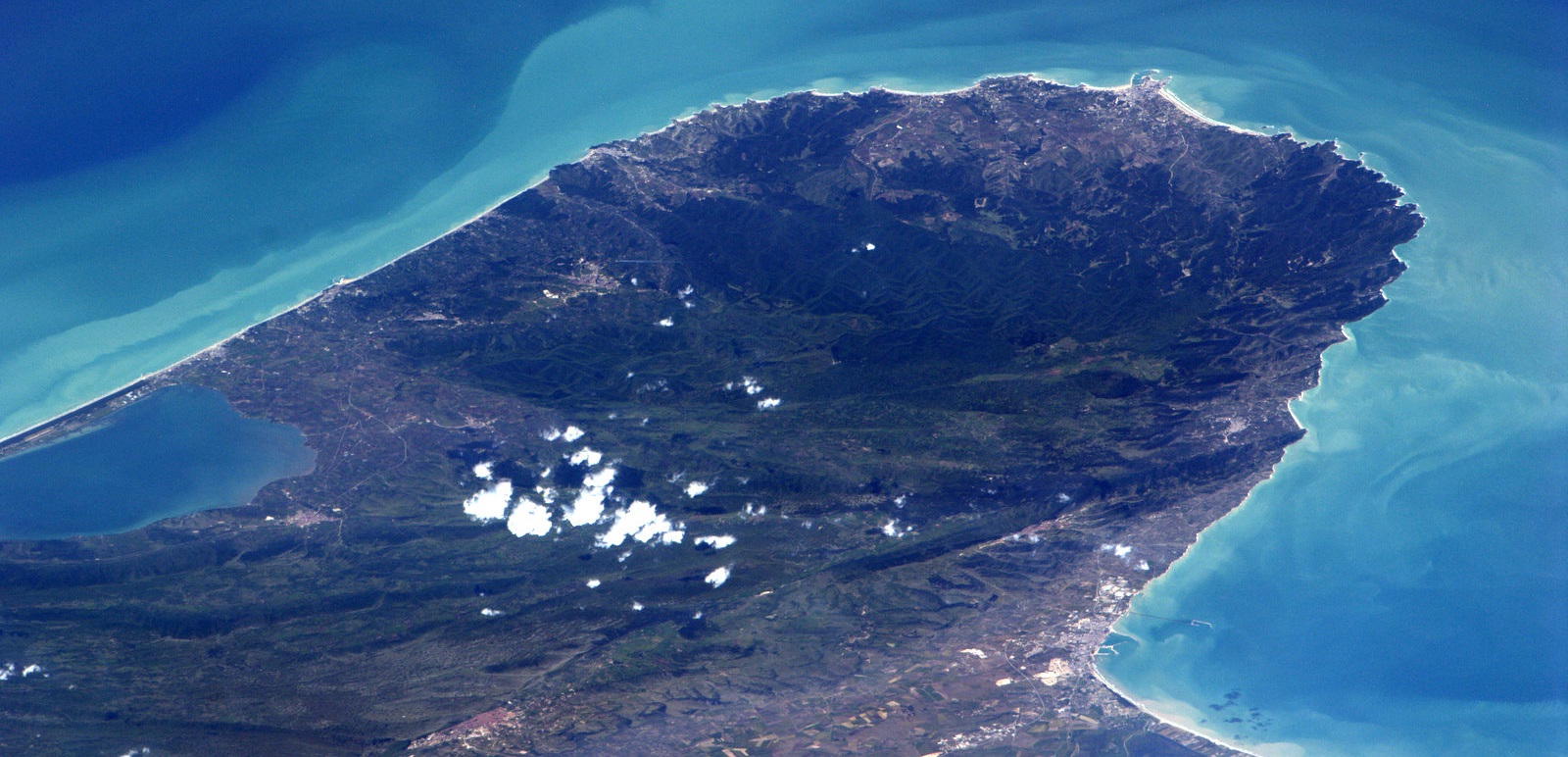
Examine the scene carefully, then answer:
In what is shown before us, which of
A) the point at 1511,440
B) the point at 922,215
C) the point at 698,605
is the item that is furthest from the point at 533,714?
the point at 1511,440

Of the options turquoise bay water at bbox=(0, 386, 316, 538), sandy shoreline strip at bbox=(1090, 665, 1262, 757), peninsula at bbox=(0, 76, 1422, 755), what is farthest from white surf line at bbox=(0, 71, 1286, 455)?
sandy shoreline strip at bbox=(1090, 665, 1262, 757)

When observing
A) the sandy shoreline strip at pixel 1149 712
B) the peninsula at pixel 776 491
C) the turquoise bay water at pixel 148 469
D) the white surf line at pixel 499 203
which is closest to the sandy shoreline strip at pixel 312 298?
the white surf line at pixel 499 203

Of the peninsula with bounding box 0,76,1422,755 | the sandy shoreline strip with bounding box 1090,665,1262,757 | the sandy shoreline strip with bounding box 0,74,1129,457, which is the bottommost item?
the sandy shoreline strip with bounding box 1090,665,1262,757

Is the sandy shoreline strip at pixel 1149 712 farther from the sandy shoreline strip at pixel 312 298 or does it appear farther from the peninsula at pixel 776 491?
the sandy shoreline strip at pixel 312 298

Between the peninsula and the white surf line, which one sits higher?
the white surf line

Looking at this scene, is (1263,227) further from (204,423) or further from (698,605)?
(204,423)

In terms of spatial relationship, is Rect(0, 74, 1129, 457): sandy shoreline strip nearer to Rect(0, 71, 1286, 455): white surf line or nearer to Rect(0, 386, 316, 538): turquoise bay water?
Rect(0, 71, 1286, 455): white surf line

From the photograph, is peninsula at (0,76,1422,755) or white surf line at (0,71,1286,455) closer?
peninsula at (0,76,1422,755)
